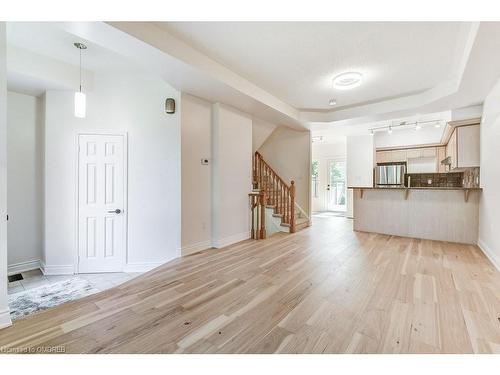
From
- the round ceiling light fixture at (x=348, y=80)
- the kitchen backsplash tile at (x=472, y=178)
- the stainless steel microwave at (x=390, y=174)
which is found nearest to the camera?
the round ceiling light fixture at (x=348, y=80)

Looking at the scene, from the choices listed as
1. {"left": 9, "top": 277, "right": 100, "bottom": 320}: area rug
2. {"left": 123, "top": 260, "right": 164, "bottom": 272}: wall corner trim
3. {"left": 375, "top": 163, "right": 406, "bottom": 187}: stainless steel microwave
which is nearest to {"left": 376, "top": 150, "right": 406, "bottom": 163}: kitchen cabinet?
{"left": 375, "top": 163, "right": 406, "bottom": 187}: stainless steel microwave

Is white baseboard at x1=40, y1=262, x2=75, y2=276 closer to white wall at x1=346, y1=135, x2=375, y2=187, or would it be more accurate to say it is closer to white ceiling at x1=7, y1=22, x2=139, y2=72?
Answer: white ceiling at x1=7, y1=22, x2=139, y2=72

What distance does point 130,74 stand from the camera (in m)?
3.70

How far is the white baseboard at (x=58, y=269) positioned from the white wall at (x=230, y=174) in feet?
7.69

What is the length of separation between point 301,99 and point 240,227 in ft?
9.36

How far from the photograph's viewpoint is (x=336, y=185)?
875 centimetres

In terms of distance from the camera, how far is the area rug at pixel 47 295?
2.80 m

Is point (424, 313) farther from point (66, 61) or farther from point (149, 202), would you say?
point (66, 61)

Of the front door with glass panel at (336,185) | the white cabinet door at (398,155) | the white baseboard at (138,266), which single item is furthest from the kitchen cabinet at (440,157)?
the white baseboard at (138,266)

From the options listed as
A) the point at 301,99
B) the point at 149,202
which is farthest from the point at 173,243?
the point at 301,99

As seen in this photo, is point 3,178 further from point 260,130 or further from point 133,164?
point 260,130

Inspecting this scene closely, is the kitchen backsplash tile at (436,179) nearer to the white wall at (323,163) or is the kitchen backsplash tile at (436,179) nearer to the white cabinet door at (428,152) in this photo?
the white cabinet door at (428,152)

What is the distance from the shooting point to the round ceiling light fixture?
341cm

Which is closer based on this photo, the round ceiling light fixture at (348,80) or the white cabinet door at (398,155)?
the round ceiling light fixture at (348,80)
